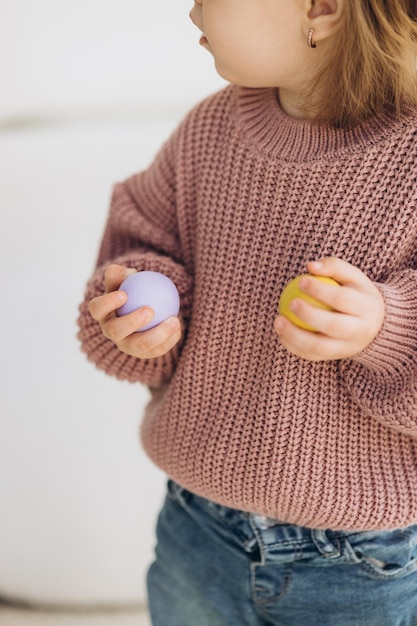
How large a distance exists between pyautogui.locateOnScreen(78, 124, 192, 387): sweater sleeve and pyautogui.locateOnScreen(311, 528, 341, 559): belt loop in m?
0.20

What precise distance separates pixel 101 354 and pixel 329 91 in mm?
313

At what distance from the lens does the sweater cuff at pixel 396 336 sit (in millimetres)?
618

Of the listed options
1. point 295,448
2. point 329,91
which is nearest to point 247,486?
point 295,448

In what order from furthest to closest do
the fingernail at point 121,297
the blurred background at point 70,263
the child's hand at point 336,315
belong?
1. the blurred background at point 70,263
2. the fingernail at point 121,297
3. the child's hand at point 336,315

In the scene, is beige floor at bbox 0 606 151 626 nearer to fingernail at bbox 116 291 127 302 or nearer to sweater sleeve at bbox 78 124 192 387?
sweater sleeve at bbox 78 124 192 387

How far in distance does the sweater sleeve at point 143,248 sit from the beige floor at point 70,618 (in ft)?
1.94

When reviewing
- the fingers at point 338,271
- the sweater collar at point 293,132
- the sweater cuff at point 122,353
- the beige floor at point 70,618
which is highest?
the sweater collar at point 293,132

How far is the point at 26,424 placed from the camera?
1.17m

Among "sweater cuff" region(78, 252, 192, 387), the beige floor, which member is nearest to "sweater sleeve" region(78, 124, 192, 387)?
"sweater cuff" region(78, 252, 192, 387)

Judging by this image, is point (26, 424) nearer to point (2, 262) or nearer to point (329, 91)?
point (2, 262)

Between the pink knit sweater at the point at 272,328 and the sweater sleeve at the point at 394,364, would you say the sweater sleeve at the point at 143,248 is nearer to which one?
the pink knit sweater at the point at 272,328

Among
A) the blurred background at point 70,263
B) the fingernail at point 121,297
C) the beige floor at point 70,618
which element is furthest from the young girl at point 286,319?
the beige floor at point 70,618

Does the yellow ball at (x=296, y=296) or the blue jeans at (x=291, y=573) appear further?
→ the blue jeans at (x=291, y=573)

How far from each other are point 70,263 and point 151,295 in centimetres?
50
